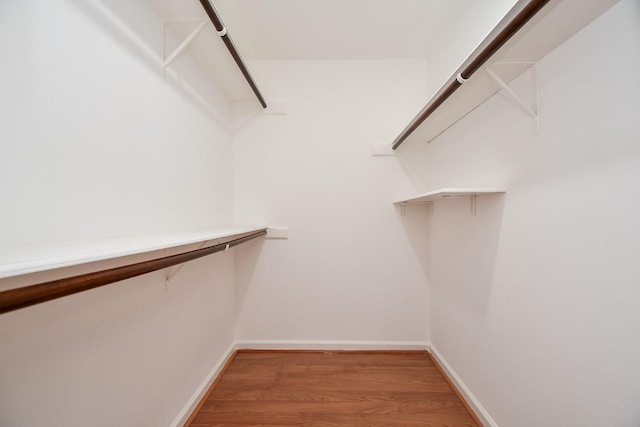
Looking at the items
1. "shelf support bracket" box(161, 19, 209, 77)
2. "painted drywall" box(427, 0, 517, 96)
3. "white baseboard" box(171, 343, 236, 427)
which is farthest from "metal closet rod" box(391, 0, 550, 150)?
"white baseboard" box(171, 343, 236, 427)

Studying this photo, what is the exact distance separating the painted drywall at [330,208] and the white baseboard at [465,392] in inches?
10.0

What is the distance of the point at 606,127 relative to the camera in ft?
A: 2.49

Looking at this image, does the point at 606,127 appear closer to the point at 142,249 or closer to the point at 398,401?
the point at 142,249

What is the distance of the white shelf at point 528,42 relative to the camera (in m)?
0.73

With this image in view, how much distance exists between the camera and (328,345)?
81.9 inches

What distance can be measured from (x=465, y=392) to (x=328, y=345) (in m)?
1.03

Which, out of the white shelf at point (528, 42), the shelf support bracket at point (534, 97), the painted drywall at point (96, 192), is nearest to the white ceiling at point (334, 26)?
the painted drywall at point (96, 192)

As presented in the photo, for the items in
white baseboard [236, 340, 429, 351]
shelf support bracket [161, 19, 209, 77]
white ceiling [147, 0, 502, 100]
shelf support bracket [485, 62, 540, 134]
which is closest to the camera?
shelf support bracket [485, 62, 540, 134]

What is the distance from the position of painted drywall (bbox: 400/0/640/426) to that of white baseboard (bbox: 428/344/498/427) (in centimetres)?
5

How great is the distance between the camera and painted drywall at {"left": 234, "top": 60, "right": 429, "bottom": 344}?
2092 mm

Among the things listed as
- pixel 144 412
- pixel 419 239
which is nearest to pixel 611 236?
pixel 419 239

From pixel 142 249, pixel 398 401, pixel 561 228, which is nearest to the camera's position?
pixel 142 249

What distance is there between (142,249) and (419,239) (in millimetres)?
1999

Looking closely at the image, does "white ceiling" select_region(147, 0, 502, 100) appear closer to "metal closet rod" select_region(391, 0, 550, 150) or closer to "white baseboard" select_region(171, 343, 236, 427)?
"metal closet rod" select_region(391, 0, 550, 150)
